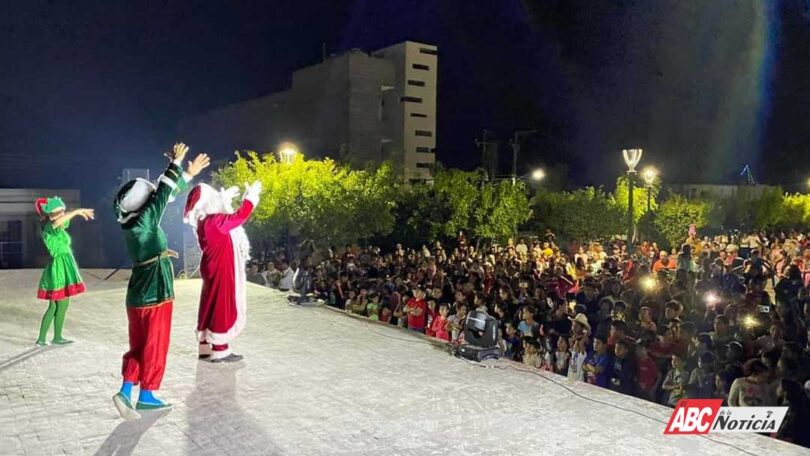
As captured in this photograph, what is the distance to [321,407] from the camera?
484cm

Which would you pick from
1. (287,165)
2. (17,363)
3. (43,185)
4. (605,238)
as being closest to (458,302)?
(17,363)

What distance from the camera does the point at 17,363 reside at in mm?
5965

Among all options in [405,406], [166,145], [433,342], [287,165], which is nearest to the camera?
[405,406]

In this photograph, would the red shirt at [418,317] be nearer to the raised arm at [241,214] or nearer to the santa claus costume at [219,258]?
the santa claus costume at [219,258]

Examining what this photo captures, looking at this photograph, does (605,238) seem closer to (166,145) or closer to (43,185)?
(43,185)

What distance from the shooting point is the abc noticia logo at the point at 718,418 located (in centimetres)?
449

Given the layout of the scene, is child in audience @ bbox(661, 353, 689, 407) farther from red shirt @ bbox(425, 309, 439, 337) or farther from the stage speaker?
red shirt @ bbox(425, 309, 439, 337)

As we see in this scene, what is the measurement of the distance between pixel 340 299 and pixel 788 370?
7.00m

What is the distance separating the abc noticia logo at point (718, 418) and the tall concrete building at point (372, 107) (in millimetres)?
29273

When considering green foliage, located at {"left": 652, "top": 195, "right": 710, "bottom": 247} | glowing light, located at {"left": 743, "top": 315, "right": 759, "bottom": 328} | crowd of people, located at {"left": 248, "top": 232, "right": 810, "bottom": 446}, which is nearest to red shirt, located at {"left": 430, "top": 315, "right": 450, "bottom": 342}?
crowd of people, located at {"left": 248, "top": 232, "right": 810, "bottom": 446}

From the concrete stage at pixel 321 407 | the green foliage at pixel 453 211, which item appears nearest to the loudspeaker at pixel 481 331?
the concrete stage at pixel 321 407

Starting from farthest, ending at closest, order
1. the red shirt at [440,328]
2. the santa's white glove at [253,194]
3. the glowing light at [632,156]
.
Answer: the glowing light at [632,156] < the red shirt at [440,328] < the santa's white glove at [253,194]

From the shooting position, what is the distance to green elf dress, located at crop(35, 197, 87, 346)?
6.34 m

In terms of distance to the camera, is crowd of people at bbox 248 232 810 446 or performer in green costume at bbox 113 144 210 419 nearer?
performer in green costume at bbox 113 144 210 419
